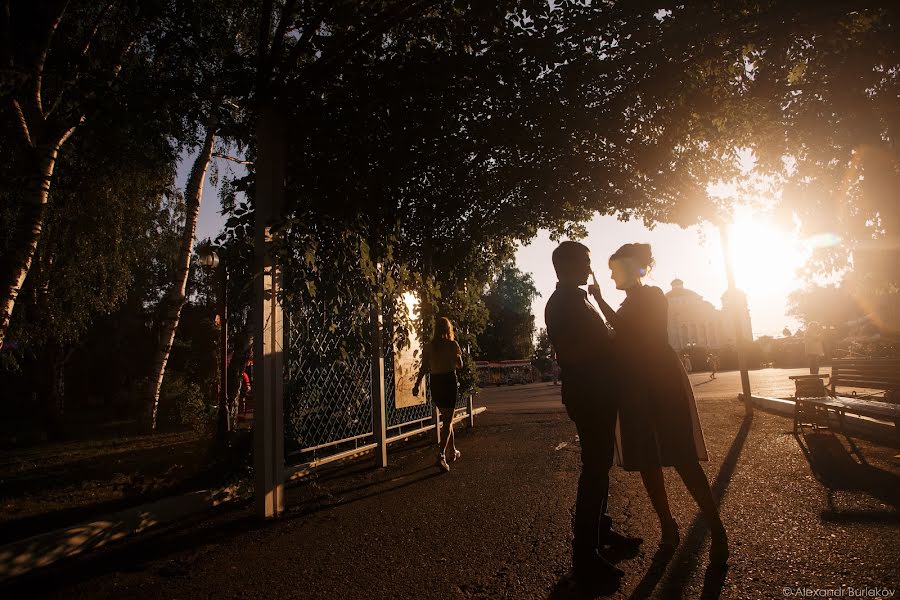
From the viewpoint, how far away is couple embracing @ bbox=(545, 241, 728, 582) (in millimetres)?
2647

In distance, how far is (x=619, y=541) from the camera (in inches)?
118

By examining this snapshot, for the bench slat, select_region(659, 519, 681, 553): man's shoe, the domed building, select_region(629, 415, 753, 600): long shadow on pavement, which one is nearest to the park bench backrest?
the bench slat

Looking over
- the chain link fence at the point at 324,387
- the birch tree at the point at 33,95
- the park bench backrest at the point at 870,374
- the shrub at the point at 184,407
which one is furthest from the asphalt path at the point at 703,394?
the birch tree at the point at 33,95

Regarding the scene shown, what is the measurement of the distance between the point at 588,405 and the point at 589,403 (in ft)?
0.04

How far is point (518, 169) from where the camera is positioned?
6316 millimetres

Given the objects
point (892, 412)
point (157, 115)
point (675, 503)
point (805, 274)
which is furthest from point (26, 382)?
point (805, 274)

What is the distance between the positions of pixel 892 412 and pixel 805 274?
56.6 ft

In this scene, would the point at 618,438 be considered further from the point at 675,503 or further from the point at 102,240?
the point at 102,240

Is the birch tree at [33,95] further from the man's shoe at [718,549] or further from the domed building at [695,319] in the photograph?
the domed building at [695,319]

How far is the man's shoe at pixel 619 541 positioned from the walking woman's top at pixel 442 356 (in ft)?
10.2

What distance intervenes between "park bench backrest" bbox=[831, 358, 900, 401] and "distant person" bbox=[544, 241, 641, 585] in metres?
6.59

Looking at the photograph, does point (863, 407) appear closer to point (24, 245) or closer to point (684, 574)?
point (684, 574)

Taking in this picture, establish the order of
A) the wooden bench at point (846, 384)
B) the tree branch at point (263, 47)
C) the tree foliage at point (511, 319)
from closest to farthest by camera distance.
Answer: the tree branch at point (263, 47), the wooden bench at point (846, 384), the tree foliage at point (511, 319)

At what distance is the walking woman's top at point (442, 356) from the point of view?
5.92 metres
